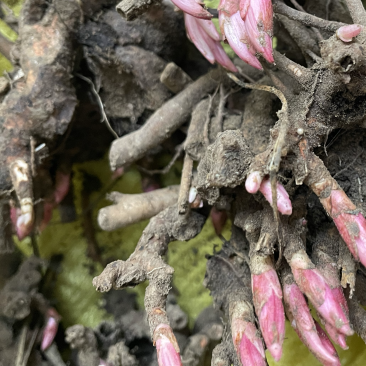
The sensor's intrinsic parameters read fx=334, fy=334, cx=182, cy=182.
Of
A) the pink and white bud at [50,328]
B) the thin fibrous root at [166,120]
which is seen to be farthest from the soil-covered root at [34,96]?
the pink and white bud at [50,328]

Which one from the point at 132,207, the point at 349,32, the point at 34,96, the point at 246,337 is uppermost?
the point at 34,96

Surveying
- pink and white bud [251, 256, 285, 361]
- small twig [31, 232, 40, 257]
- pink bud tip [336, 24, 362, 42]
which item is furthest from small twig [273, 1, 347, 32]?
small twig [31, 232, 40, 257]

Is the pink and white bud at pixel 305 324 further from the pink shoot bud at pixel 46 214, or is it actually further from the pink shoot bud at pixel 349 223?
the pink shoot bud at pixel 46 214

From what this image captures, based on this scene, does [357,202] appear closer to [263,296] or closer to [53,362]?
[263,296]

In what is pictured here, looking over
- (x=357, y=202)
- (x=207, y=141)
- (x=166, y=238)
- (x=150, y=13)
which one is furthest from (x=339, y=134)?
(x=150, y=13)

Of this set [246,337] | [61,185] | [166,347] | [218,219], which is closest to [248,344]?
[246,337]

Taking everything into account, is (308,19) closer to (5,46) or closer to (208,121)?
(208,121)

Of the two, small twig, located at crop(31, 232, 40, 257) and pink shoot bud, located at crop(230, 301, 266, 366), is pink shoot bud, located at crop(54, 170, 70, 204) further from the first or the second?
pink shoot bud, located at crop(230, 301, 266, 366)
